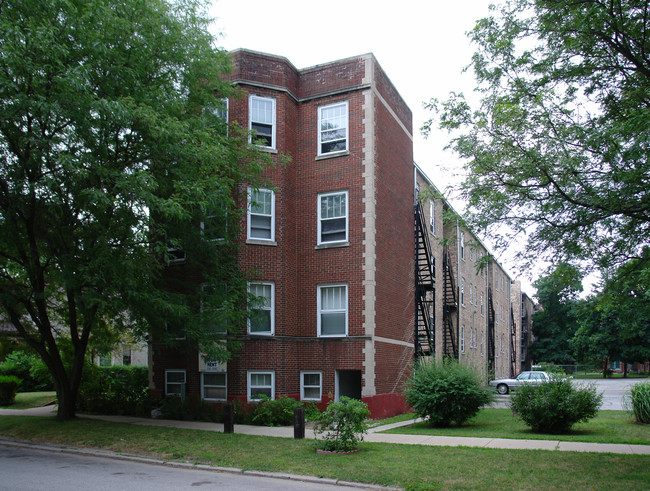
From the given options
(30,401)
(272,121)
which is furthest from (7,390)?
(272,121)

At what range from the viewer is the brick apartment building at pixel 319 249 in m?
19.3

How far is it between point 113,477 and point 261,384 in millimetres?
9157

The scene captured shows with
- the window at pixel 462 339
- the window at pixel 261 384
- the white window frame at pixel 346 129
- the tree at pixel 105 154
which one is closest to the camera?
the tree at pixel 105 154

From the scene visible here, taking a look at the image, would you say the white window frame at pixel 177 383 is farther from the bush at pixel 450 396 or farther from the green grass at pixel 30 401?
the bush at pixel 450 396

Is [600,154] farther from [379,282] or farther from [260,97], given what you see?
[260,97]

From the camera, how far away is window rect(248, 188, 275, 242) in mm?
19859

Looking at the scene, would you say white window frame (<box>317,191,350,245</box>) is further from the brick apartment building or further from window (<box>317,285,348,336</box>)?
window (<box>317,285,348,336</box>)

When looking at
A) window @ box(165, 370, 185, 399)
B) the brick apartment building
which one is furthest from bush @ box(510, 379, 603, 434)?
window @ box(165, 370, 185, 399)

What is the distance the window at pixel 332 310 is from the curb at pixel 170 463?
8.85 m

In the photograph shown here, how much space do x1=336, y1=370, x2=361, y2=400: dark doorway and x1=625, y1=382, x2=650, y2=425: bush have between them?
8.94m

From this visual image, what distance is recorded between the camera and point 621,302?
13.0 m

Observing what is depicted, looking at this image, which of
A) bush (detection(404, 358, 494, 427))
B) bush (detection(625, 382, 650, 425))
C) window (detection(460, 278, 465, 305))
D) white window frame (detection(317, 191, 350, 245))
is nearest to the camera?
bush (detection(404, 358, 494, 427))

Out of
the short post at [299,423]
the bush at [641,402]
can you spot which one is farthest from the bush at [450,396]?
the bush at [641,402]

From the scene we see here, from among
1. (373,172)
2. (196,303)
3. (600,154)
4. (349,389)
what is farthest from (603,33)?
(349,389)
